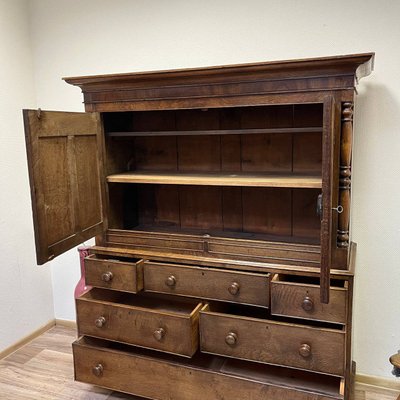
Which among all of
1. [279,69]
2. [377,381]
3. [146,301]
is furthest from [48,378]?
[279,69]

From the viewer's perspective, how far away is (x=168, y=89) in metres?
1.71

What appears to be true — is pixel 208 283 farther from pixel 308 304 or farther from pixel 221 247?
pixel 308 304

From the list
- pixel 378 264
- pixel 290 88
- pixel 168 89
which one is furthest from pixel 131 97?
pixel 378 264

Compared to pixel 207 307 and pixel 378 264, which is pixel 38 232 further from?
pixel 378 264

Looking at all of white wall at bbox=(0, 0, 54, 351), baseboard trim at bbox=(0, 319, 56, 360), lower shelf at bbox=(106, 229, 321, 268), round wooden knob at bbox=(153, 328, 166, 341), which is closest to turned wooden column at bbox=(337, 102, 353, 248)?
lower shelf at bbox=(106, 229, 321, 268)

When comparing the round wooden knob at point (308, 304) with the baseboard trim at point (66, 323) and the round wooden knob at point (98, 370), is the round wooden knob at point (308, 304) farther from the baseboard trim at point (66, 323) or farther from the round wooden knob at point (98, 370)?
the baseboard trim at point (66, 323)

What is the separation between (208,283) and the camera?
175 cm

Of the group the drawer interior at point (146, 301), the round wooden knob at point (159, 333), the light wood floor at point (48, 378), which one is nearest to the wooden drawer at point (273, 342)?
the round wooden knob at point (159, 333)

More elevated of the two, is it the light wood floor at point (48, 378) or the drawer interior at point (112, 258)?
the drawer interior at point (112, 258)

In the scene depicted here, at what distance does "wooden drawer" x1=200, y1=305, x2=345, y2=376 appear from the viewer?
1547 millimetres

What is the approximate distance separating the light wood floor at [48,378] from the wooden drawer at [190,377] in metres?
0.15

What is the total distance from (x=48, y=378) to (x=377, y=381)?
5.62 ft

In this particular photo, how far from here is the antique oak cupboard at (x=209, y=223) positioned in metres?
1.53

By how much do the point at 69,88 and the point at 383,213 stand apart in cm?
187
